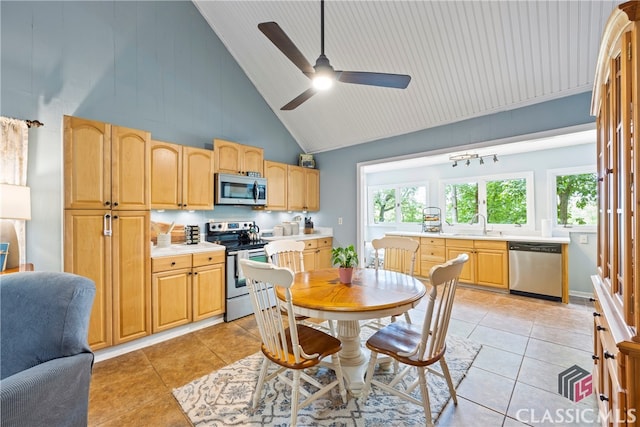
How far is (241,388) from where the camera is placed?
1959 millimetres

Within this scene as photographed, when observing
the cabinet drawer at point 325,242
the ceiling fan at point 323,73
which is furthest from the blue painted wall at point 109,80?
the ceiling fan at point 323,73

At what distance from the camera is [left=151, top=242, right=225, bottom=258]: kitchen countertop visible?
2770 millimetres

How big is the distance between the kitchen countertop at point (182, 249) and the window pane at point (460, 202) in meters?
4.56

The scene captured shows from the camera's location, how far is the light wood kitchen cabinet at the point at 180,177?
2975 mm

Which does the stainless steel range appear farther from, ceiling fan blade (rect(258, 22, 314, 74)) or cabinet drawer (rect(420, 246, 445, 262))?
cabinet drawer (rect(420, 246, 445, 262))

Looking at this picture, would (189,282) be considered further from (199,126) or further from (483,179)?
(483,179)

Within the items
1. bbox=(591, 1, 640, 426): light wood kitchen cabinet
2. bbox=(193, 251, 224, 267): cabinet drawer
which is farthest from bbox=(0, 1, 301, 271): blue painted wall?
bbox=(591, 1, 640, 426): light wood kitchen cabinet

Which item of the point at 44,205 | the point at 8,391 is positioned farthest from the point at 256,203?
the point at 8,391

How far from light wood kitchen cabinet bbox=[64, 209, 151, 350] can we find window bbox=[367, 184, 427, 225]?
5.15 metres

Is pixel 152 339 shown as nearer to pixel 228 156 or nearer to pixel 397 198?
pixel 228 156

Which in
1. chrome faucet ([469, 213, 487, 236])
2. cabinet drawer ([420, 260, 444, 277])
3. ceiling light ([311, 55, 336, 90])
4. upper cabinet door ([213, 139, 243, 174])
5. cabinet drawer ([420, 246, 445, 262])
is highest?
ceiling light ([311, 55, 336, 90])

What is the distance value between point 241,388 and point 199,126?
321 cm

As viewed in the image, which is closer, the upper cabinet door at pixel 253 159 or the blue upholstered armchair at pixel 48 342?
the blue upholstered armchair at pixel 48 342

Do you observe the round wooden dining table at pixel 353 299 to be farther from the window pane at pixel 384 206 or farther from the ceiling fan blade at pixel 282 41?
the window pane at pixel 384 206
